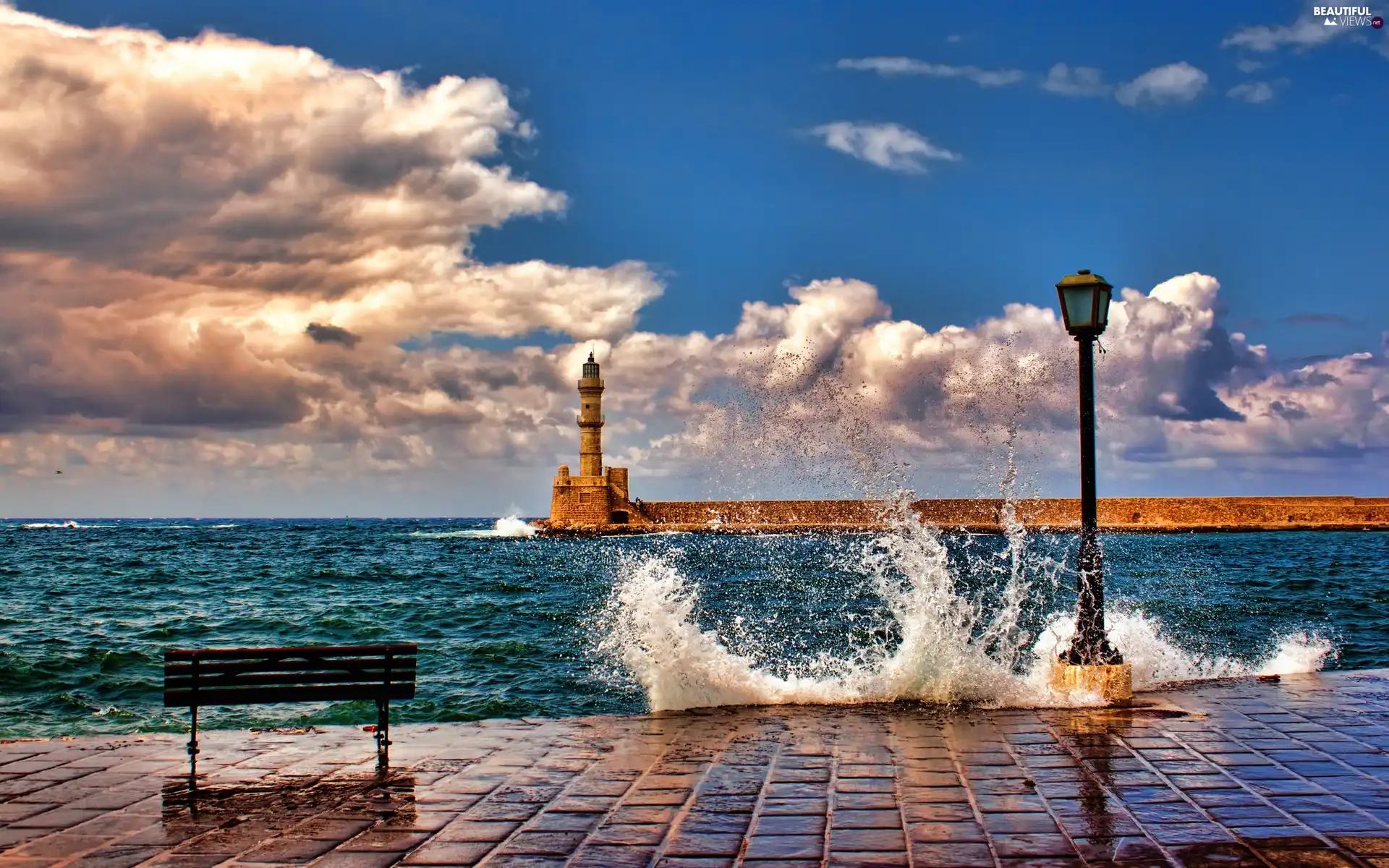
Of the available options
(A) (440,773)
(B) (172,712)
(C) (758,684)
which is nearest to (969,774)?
(A) (440,773)

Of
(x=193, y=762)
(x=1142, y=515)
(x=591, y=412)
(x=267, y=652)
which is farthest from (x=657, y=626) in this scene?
(x=1142, y=515)

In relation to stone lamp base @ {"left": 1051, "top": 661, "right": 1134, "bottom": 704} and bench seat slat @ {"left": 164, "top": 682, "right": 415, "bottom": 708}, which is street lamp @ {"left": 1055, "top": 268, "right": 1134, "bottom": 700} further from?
bench seat slat @ {"left": 164, "top": 682, "right": 415, "bottom": 708}

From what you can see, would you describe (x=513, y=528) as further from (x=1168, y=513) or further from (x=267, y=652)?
(x=267, y=652)

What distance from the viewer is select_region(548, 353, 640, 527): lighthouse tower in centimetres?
7088

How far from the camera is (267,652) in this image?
702 cm

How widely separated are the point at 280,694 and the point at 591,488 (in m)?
67.5

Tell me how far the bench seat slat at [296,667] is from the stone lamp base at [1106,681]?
5.03 metres

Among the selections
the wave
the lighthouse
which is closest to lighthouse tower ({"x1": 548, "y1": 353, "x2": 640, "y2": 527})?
the lighthouse

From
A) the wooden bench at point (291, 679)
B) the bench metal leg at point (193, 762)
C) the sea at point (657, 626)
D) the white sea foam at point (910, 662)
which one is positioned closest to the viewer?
the bench metal leg at point (193, 762)

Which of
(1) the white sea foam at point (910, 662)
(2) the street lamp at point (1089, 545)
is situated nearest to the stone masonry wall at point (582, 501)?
(1) the white sea foam at point (910, 662)

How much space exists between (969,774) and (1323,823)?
1.79m

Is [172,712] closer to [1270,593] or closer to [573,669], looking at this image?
[573,669]

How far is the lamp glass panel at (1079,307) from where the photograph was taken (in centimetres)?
895

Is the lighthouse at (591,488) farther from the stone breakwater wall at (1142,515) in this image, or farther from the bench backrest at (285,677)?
the bench backrest at (285,677)
